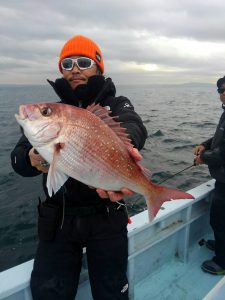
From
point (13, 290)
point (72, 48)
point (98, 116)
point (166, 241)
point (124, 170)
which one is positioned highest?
point (72, 48)

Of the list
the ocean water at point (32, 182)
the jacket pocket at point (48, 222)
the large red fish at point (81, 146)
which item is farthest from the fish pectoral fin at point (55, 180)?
the ocean water at point (32, 182)

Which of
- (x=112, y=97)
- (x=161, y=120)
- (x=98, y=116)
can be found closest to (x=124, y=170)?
(x=98, y=116)

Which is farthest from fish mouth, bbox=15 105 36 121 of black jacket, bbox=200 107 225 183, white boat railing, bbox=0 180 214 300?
black jacket, bbox=200 107 225 183

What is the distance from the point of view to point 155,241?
450 centimetres

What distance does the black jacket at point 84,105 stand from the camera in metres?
2.92

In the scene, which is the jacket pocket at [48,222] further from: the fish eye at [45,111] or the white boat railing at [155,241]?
the fish eye at [45,111]

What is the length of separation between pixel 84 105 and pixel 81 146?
128 cm

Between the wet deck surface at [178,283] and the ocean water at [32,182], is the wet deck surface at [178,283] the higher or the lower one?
the higher one

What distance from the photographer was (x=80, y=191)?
301 centimetres

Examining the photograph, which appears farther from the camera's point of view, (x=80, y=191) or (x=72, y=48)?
(x=72, y=48)

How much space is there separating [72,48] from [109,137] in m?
1.60

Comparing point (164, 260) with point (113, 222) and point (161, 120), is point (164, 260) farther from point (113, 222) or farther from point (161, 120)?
point (161, 120)

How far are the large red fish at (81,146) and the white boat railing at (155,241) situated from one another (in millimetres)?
1389

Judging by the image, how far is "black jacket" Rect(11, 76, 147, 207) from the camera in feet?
9.57
